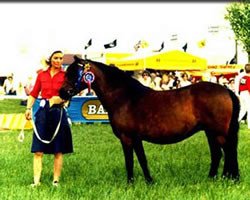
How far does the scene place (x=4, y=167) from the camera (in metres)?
10.3

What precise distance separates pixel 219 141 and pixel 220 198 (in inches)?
65.4

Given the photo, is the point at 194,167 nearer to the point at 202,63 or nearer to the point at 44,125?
the point at 44,125

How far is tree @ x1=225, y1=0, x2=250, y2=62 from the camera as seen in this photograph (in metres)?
51.4

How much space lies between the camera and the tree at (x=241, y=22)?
5144cm

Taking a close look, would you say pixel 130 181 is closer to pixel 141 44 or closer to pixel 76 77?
pixel 76 77

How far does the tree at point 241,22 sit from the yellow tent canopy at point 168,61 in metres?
25.7

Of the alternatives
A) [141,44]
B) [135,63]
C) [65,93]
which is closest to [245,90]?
[135,63]

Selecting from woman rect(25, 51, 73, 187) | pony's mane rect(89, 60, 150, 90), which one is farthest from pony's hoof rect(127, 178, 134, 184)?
pony's mane rect(89, 60, 150, 90)

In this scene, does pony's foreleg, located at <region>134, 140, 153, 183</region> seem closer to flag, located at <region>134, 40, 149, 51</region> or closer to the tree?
flag, located at <region>134, 40, 149, 51</region>

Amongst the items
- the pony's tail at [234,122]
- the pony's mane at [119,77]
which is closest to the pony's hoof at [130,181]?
the pony's mane at [119,77]

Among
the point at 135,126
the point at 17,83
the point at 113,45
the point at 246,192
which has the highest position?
the point at 135,126

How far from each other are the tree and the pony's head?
1753 inches

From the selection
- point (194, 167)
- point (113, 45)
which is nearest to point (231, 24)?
point (113, 45)

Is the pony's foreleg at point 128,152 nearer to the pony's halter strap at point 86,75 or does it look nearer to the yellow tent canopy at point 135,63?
the pony's halter strap at point 86,75
